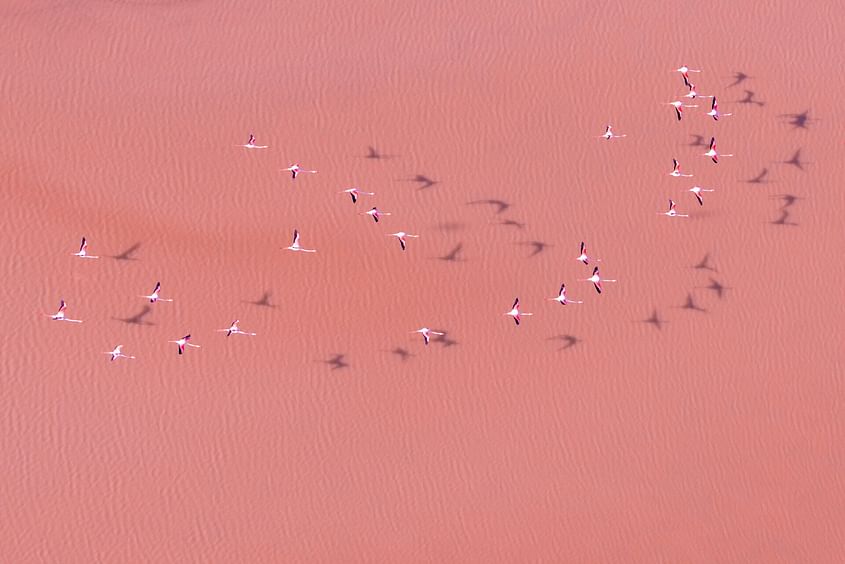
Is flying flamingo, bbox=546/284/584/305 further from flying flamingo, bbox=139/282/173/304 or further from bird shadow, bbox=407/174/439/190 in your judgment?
flying flamingo, bbox=139/282/173/304

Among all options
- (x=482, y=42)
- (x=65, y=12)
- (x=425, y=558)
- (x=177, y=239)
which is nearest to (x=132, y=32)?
(x=65, y=12)

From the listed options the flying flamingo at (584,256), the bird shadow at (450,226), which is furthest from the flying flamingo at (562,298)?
the bird shadow at (450,226)

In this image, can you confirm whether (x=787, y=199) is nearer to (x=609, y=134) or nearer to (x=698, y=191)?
(x=698, y=191)

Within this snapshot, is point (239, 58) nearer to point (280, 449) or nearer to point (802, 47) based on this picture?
point (280, 449)

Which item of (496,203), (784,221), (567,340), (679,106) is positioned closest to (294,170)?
(496,203)

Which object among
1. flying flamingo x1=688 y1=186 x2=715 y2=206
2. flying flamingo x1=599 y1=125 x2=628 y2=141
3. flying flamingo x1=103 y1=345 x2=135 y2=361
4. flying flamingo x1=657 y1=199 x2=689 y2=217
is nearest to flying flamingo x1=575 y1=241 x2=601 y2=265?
flying flamingo x1=657 y1=199 x2=689 y2=217

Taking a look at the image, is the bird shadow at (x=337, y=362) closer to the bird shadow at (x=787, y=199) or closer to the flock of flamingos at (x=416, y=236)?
the flock of flamingos at (x=416, y=236)
